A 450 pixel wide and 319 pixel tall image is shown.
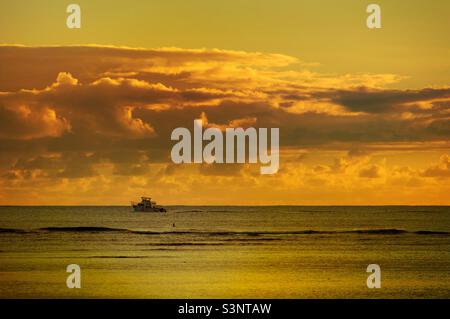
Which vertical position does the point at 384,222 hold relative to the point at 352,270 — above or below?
above

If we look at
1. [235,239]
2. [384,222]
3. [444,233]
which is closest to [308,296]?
[235,239]

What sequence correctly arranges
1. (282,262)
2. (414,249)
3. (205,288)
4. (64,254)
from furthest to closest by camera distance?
(414,249) → (64,254) → (282,262) → (205,288)

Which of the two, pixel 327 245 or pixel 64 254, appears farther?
pixel 327 245

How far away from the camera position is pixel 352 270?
54094 millimetres

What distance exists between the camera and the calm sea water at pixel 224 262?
144 feet

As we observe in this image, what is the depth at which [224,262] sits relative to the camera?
60.4 meters

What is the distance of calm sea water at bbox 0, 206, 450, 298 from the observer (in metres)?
43.9

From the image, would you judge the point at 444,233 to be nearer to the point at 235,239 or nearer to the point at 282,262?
the point at 235,239
